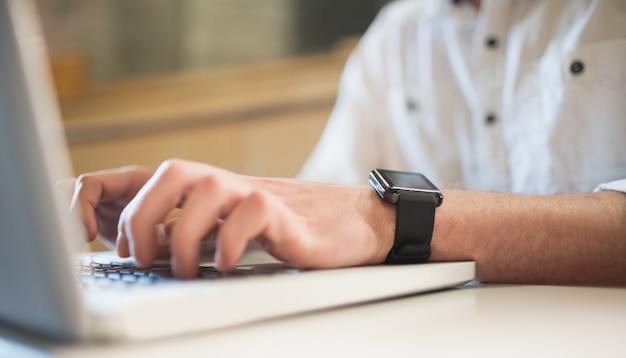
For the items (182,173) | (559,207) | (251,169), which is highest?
(182,173)

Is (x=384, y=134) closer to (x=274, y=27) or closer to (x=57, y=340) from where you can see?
(x=57, y=340)

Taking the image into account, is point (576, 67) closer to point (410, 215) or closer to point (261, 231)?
point (410, 215)

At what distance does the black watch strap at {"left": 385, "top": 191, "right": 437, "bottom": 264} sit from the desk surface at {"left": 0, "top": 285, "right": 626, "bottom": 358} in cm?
5

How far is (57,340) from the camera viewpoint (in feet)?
1.14

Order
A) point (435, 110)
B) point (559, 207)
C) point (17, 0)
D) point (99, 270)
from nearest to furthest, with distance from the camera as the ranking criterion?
1. point (17, 0)
2. point (99, 270)
3. point (559, 207)
4. point (435, 110)

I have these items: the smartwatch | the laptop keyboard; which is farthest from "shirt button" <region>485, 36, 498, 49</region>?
the laptop keyboard

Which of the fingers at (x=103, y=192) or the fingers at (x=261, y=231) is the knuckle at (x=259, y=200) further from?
the fingers at (x=103, y=192)

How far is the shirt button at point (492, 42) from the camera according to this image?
1.13 meters

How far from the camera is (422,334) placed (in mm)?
437

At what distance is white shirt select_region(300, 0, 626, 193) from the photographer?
973mm

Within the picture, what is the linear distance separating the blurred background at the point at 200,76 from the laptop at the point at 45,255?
7.17 feet

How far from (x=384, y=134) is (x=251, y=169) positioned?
151cm

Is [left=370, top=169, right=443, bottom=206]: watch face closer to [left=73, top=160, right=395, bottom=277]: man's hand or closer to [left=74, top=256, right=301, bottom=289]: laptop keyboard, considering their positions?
[left=73, top=160, right=395, bottom=277]: man's hand

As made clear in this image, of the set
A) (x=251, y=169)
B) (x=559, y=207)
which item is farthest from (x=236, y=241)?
(x=251, y=169)
